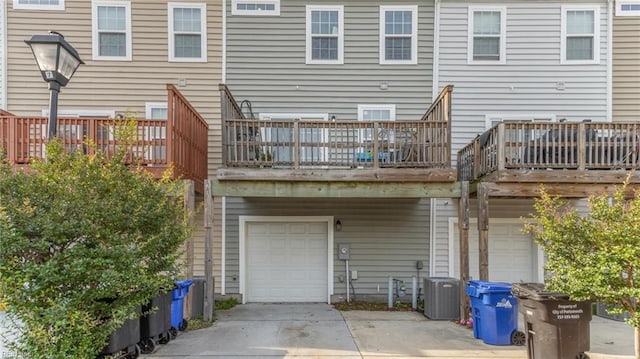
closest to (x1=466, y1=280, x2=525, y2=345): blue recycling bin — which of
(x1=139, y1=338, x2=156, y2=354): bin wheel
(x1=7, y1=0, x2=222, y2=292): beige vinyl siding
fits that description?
(x1=139, y1=338, x2=156, y2=354): bin wheel

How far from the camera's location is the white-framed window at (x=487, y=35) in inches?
330

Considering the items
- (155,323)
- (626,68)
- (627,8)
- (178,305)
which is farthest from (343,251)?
(627,8)

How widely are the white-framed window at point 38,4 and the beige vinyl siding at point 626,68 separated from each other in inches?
478

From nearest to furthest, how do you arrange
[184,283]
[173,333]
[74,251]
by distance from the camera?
1. [74,251]
2. [173,333]
3. [184,283]

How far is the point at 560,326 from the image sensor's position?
4.34m

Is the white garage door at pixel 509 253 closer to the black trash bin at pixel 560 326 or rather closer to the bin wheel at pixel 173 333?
the black trash bin at pixel 560 326

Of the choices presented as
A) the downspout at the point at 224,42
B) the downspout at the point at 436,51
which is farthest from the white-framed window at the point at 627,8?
the downspout at the point at 224,42

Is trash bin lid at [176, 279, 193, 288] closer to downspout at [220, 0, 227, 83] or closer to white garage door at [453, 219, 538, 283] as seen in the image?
downspout at [220, 0, 227, 83]

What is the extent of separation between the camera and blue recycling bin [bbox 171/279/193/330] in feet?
18.8

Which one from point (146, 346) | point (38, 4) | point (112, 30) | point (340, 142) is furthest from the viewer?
point (112, 30)

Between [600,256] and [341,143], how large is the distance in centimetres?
396

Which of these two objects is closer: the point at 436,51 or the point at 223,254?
the point at 223,254

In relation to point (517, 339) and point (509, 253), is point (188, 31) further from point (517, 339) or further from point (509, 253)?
point (509, 253)

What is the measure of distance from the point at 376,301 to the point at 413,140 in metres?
3.72
